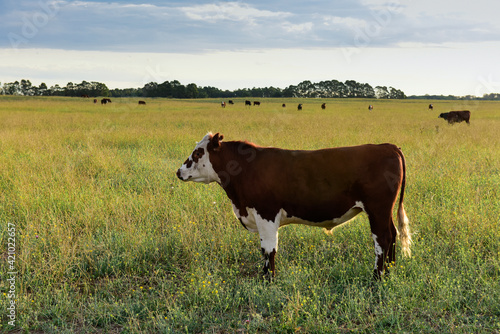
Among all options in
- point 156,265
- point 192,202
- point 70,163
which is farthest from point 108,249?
point 70,163

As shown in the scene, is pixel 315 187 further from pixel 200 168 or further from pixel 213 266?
pixel 213 266

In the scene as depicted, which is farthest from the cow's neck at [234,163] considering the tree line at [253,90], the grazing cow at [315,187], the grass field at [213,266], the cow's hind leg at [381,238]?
the tree line at [253,90]

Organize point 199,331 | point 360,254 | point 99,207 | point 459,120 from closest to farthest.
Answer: point 199,331, point 360,254, point 99,207, point 459,120

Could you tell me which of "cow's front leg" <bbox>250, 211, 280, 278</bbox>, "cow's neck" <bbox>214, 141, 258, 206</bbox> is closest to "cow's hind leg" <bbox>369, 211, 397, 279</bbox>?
"cow's front leg" <bbox>250, 211, 280, 278</bbox>

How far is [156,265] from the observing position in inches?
192

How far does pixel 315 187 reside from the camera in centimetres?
425

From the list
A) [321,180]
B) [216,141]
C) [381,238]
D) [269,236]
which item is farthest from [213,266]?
[381,238]

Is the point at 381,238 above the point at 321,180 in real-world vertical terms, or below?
below

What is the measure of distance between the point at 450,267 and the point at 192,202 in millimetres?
4188

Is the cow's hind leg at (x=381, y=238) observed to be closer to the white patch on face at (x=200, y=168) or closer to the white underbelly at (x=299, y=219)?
the white underbelly at (x=299, y=219)

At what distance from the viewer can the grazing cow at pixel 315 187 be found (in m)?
4.22

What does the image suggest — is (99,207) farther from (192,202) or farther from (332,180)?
(332,180)

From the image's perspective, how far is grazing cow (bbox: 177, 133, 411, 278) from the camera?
13.9ft

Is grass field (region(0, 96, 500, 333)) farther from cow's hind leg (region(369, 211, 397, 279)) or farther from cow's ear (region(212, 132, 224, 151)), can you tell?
cow's ear (region(212, 132, 224, 151))
